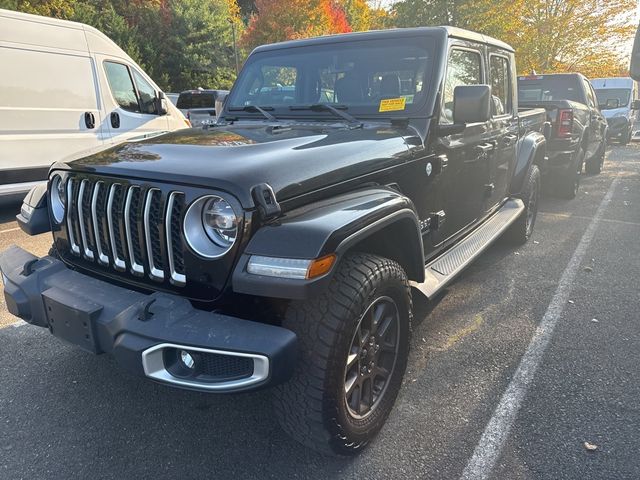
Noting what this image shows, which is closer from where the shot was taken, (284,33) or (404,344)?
(404,344)

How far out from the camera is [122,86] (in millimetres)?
7266

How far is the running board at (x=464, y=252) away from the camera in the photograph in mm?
2980

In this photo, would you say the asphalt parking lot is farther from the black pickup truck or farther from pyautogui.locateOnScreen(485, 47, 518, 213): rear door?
the black pickup truck

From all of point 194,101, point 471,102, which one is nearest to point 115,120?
point 471,102

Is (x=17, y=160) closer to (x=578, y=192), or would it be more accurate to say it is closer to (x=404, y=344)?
(x=404, y=344)

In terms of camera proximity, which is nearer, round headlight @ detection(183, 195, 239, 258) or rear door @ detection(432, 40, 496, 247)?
round headlight @ detection(183, 195, 239, 258)

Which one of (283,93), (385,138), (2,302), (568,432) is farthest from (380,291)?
(2,302)

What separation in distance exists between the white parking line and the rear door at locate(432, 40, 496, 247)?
0.91 meters

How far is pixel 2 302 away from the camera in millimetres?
3861

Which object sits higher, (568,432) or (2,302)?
(2,302)

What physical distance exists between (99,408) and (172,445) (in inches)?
21.2

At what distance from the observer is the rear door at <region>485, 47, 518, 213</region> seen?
13.8 ft

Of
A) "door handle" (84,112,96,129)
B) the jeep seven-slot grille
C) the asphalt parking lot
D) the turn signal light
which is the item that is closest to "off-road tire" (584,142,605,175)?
the asphalt parking lot

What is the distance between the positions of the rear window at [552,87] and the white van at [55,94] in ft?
21.0
